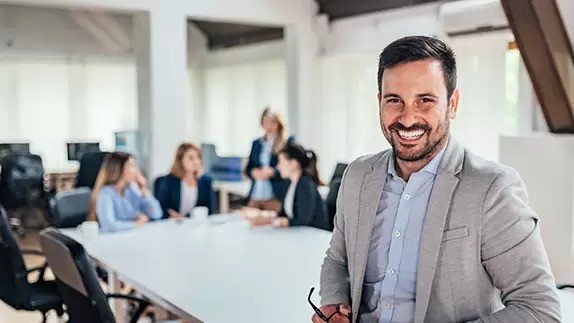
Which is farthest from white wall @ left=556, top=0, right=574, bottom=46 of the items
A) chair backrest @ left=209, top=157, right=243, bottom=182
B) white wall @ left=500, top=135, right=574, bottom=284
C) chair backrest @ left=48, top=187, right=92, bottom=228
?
chair backrest @ left=209, top=157, right=243, bottom=182

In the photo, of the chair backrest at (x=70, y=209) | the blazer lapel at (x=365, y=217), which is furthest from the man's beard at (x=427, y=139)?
the chair backrest at (x=70, y=209)

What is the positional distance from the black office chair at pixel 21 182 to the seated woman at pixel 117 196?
4004 millimetres

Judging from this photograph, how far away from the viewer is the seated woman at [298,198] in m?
4.30

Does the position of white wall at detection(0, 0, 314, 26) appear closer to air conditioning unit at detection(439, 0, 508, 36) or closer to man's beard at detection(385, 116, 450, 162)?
air conditioning unit at detection(439, 0, 508, 36)

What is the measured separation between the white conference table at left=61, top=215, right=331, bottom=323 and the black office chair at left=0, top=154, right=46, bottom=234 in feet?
13.5

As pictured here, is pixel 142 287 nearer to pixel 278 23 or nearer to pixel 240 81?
pixel 278 23

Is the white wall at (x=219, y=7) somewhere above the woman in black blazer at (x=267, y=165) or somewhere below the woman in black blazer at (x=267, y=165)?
above

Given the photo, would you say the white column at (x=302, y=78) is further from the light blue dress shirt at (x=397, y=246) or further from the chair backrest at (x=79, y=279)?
the light blue dress shirt at (x=397, y=246)

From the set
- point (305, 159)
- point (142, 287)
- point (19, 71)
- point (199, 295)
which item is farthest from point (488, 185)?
point (19, 71)

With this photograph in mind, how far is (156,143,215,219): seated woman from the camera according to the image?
4.87 m

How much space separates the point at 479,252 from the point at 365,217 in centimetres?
30

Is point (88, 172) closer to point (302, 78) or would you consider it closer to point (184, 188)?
point (302, 78)

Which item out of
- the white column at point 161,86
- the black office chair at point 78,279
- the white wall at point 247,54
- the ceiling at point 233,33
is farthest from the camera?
the ceiling at point 233,33

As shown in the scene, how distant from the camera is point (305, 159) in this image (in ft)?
14.4
